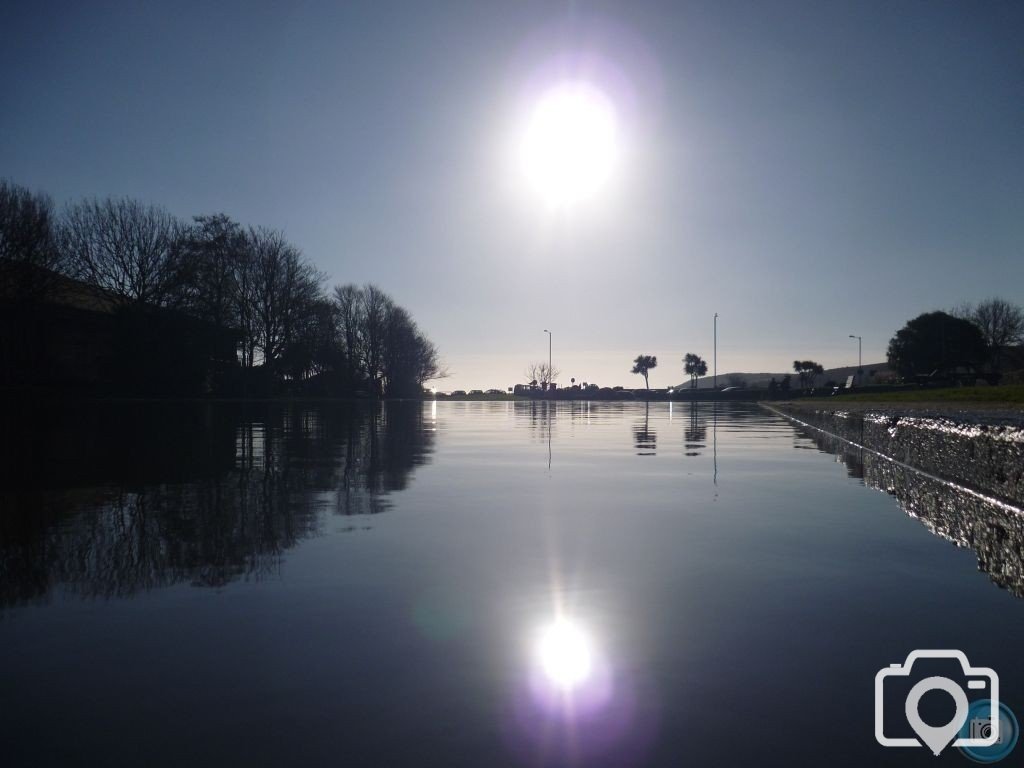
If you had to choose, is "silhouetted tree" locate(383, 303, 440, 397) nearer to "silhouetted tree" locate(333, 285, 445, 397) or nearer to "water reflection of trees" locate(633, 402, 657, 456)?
"silhouetted tree" locate(333, 285, 445, 397)

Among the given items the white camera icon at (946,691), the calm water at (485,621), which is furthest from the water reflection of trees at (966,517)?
the white camera icon at (946,691)

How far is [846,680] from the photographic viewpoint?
91.4 inches

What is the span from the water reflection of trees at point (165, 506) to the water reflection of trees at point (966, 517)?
12.7ft

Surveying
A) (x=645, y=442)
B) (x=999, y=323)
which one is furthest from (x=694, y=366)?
(x=645, y=442)

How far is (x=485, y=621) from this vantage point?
2.98 metres

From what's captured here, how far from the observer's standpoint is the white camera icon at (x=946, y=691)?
80.0 inches

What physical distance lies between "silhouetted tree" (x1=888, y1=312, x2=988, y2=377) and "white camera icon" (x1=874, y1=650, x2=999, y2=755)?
8570 centimetres

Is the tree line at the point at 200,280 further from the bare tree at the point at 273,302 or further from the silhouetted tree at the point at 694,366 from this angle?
the silhouetted tree at the point at 694,366

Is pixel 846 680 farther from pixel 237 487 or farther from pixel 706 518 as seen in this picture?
pixel 237 487

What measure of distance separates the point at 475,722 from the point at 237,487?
5.62 meters

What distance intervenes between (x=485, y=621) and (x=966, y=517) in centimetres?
369

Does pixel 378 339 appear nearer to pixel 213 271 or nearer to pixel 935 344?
pixel 213 271

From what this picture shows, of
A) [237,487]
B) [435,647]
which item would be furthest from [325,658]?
[237,487]

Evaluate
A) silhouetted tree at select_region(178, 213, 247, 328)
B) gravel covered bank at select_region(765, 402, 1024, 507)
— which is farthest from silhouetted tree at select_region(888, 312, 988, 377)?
gravel covered bank at select_region(765, 402, 1024, 507)
